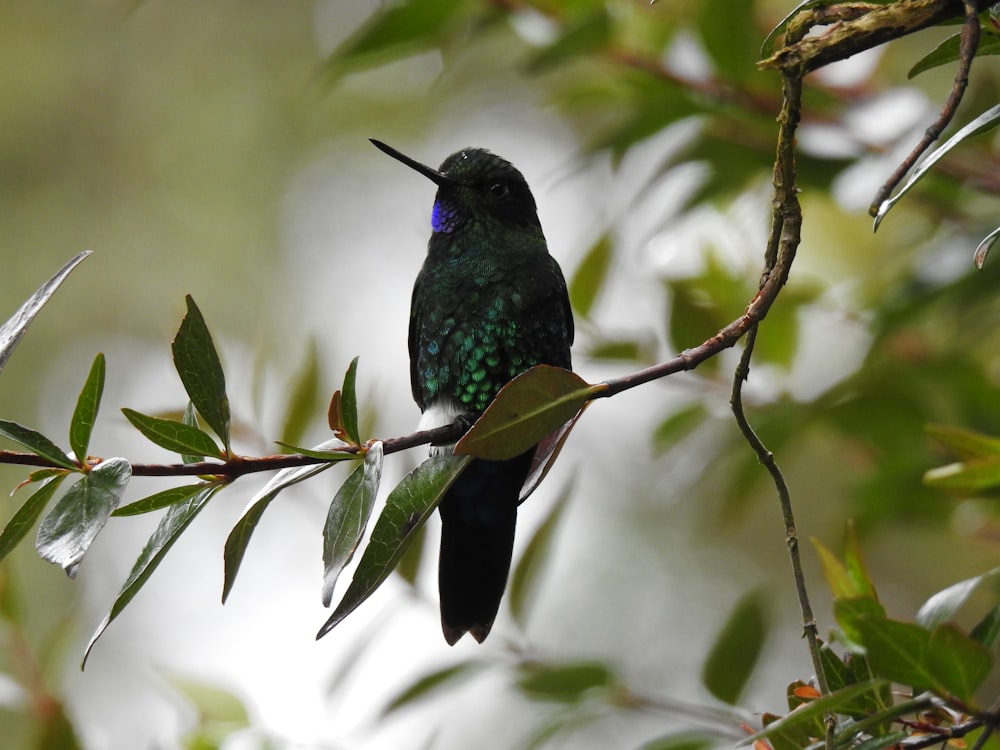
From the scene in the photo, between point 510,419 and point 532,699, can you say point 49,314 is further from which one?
point 510,419

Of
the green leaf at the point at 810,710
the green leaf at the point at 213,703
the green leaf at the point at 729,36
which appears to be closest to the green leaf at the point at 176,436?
the green leaf at the point at 810,710

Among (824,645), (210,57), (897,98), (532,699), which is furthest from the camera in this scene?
(210,57)

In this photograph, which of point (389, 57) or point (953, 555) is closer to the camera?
point (389, 57)

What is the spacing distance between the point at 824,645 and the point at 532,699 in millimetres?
1348

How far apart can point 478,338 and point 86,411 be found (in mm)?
1543

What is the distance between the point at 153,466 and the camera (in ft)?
4.77

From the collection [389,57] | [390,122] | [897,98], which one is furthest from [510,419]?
[390,122]

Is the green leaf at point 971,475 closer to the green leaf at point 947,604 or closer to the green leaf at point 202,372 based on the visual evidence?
the green leaf at point 947,604

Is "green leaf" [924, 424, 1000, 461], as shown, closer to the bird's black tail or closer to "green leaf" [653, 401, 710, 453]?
the bird's black tail

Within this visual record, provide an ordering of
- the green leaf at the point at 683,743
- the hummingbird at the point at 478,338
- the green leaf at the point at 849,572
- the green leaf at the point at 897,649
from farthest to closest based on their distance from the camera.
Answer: the hummingbird at the point at 478,338 → the green leaf at the point at 683,743 → the green leaf at the point at 849,572 → the green leaf at the point at 897,649

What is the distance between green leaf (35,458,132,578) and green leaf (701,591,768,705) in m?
1.55

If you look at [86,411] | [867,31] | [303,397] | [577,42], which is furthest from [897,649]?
[577,42]

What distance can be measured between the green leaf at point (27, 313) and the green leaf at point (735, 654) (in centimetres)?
168

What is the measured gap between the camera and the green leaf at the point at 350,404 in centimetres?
157
